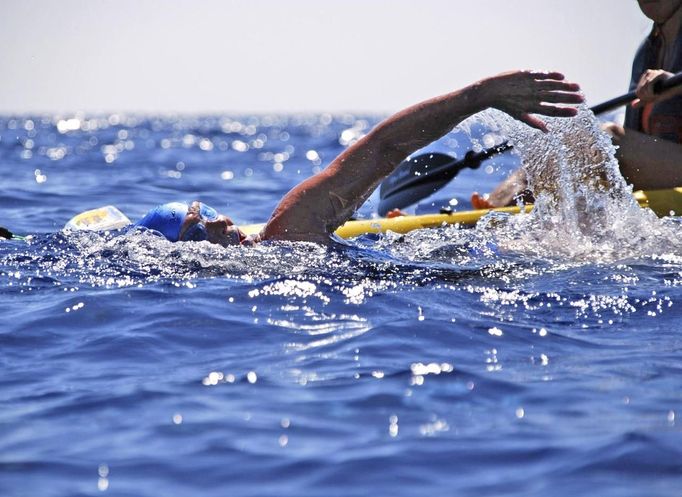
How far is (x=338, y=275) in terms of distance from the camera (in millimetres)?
4777

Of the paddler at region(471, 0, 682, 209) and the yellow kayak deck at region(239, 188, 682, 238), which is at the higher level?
the paddler at region(471, 0, 682, 209)

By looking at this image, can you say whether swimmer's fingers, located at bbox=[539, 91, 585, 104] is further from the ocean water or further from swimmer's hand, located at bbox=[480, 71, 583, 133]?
the ocean water

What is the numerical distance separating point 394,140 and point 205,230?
1144mm

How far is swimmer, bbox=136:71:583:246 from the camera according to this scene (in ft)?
14.6

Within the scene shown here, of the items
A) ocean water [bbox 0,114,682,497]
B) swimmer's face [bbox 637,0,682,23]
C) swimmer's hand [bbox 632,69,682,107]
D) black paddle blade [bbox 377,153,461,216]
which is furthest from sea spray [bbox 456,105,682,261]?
black paddle blade [bbox 377,153,461,216]

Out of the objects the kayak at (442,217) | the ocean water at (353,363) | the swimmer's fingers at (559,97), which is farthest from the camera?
the kayak at (442,217)

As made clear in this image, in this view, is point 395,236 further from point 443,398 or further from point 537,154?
point 443,398

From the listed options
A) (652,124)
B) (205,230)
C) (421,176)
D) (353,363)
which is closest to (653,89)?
(652,124)

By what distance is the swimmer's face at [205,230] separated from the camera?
529cm

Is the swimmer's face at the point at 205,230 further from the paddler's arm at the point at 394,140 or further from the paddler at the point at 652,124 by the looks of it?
the paddler at the point at 652,124

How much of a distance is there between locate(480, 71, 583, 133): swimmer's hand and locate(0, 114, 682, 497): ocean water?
783 millimetres

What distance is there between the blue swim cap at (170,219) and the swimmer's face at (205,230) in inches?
0.9

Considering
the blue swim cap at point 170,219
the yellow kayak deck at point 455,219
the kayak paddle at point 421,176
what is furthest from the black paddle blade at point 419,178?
the blue swim cap at point 170,219

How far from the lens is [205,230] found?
208 inches
